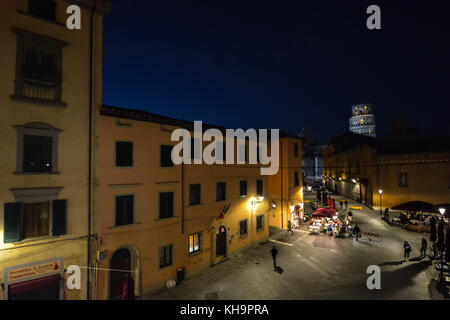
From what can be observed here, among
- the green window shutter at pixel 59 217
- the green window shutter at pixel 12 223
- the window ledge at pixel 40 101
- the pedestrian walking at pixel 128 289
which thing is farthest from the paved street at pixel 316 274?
the window ledge at pixel 40 101

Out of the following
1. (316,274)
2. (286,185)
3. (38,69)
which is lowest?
(316,274)

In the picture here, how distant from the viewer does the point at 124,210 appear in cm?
1354

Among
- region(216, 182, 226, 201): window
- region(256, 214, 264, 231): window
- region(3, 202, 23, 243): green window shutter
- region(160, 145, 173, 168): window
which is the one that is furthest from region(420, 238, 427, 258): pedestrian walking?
region(3, 202, 23, 243): green window shutter

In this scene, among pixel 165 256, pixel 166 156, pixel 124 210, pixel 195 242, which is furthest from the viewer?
pixel 195 242

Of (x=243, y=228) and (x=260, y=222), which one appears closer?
(x=243, y=228)

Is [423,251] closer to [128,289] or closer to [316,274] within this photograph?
[316,274]

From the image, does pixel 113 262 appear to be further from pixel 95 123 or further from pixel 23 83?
pixel 23 83

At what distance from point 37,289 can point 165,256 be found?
6356 mm

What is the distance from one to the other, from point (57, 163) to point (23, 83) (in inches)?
146

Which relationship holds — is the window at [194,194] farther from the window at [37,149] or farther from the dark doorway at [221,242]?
the window at [37,149]

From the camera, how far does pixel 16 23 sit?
10.7m

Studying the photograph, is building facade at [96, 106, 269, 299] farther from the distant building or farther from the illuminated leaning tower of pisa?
→ the illuminated leaning tower of pisa

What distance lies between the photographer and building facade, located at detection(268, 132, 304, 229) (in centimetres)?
2730

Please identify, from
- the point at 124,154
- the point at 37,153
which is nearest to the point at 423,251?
the point at 124,154
